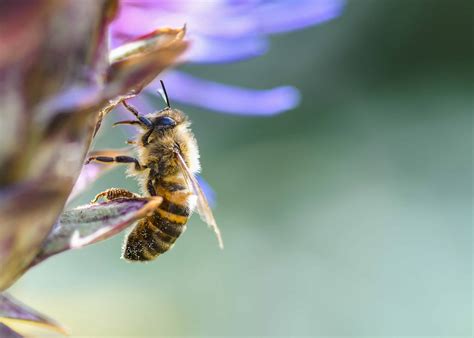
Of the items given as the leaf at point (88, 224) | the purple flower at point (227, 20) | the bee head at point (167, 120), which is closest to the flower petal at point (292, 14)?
the purple flower at point (227, 20)

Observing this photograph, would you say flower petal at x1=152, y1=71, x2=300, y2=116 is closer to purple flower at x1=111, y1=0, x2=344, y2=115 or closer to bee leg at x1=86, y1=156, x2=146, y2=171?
purple flower at x1=111, y1=0, x2=344, y2=115

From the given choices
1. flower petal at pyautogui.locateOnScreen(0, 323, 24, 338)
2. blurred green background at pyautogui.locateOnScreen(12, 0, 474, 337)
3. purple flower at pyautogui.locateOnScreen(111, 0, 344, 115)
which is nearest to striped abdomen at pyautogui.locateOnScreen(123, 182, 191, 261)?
purple flower at pyautogui.locateOnScreen(111, 0, 344, 115)

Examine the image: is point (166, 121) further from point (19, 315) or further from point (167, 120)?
point (19, 315)

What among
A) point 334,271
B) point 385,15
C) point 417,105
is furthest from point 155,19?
point 385,15

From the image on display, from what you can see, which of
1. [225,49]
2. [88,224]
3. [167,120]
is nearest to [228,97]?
[225,49]

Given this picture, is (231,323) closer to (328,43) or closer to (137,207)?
(328,43)
